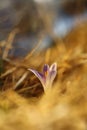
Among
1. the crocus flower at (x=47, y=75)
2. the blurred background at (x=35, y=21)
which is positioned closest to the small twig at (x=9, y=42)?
the blurred background at (x=35, y=21)

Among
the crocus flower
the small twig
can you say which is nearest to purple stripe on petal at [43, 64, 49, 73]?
the crocus flower

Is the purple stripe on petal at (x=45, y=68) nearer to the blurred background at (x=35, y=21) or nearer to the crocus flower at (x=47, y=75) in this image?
the crocus flower at (x=47, y=75)

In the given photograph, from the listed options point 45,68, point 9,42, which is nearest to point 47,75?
point 45,68

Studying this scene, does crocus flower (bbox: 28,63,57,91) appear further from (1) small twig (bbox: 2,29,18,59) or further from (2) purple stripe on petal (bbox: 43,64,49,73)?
(1) small twig (bbox: 2,29,18,59)

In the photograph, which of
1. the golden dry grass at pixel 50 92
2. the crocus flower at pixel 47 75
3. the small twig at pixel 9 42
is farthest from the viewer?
the small twig at pixel 9 42

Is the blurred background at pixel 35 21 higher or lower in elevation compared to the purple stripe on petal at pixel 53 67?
higher

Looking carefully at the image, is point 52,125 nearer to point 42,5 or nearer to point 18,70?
point 18,70

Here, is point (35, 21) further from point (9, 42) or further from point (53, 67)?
point (53, 67)

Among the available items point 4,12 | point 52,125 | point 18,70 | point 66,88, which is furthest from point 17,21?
point 52,125

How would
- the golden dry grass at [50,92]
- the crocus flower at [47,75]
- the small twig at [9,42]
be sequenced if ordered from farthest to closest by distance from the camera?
the small twig at [9,42]
the crocus flower at [47,75]
the golden dry grass at [50,92]
